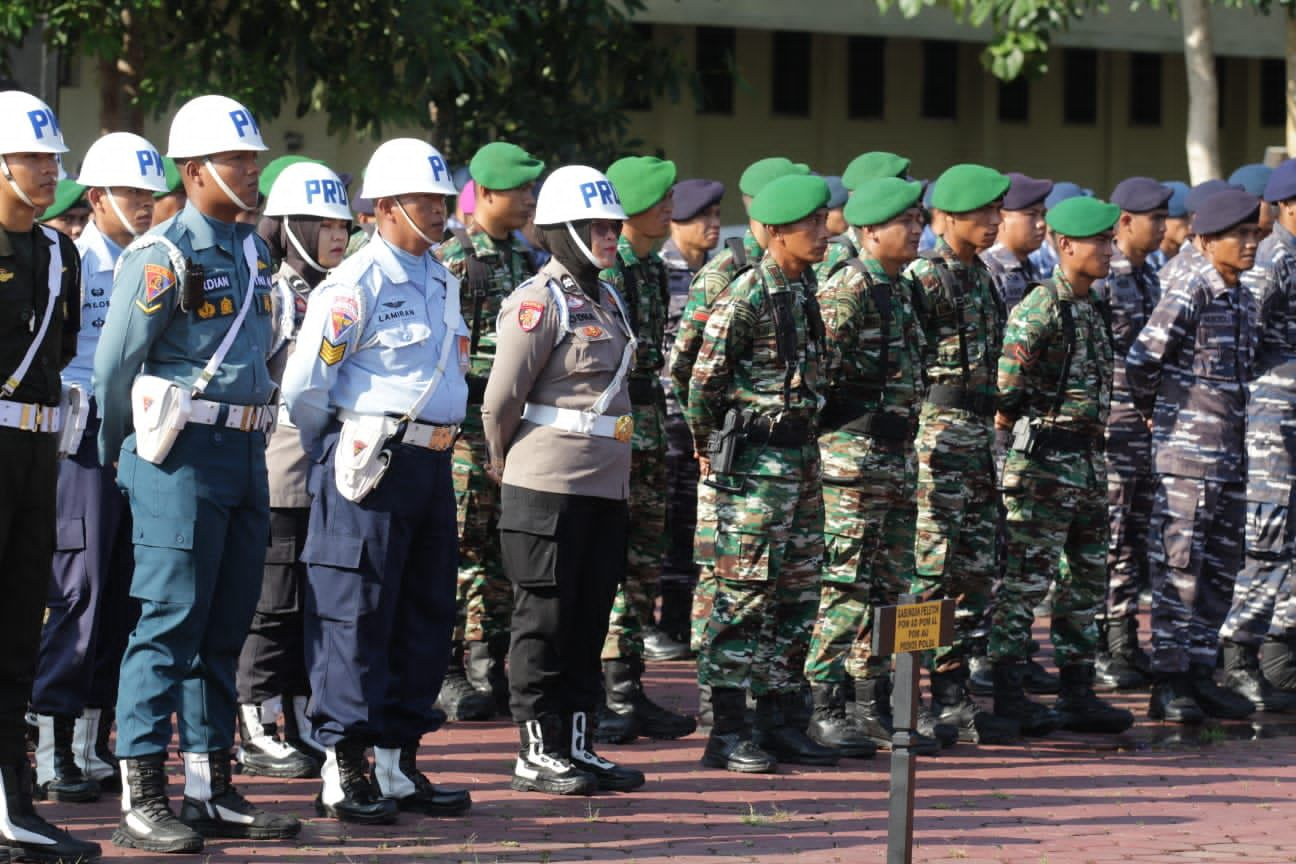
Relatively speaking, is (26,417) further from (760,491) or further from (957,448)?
(957,448)

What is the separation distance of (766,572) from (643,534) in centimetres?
149

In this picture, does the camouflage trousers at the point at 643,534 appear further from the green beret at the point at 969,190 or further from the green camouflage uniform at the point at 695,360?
the green beret at the point at 969,190

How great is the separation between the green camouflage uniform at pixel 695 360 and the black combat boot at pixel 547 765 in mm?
949

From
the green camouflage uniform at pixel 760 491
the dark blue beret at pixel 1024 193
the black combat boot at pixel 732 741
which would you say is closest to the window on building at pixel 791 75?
the dark blue beret at pixel 1024 193

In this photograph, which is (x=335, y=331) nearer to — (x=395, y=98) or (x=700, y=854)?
(x=700, y=854)

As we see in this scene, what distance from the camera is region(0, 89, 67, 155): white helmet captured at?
702cm

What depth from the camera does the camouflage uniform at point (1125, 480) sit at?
11.8 m

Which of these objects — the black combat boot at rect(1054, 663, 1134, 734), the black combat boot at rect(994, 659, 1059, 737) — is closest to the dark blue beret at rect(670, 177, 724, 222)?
the black combat boot at rect(994, 659, 1059, 737)

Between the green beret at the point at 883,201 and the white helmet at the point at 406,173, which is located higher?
the green beret at the point at 883,201

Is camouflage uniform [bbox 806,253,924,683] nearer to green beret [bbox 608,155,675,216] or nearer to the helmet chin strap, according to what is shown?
green beret [bbox 608,155,675,216]

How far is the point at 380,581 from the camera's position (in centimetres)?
787

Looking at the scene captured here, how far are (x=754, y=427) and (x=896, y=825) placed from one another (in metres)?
2.78

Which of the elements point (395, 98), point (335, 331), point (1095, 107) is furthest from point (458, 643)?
point (1095, 107)

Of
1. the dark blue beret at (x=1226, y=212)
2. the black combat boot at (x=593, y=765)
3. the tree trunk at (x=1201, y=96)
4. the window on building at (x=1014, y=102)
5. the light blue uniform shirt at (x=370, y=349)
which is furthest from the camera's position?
the window on building at (x=1014, y=102)
